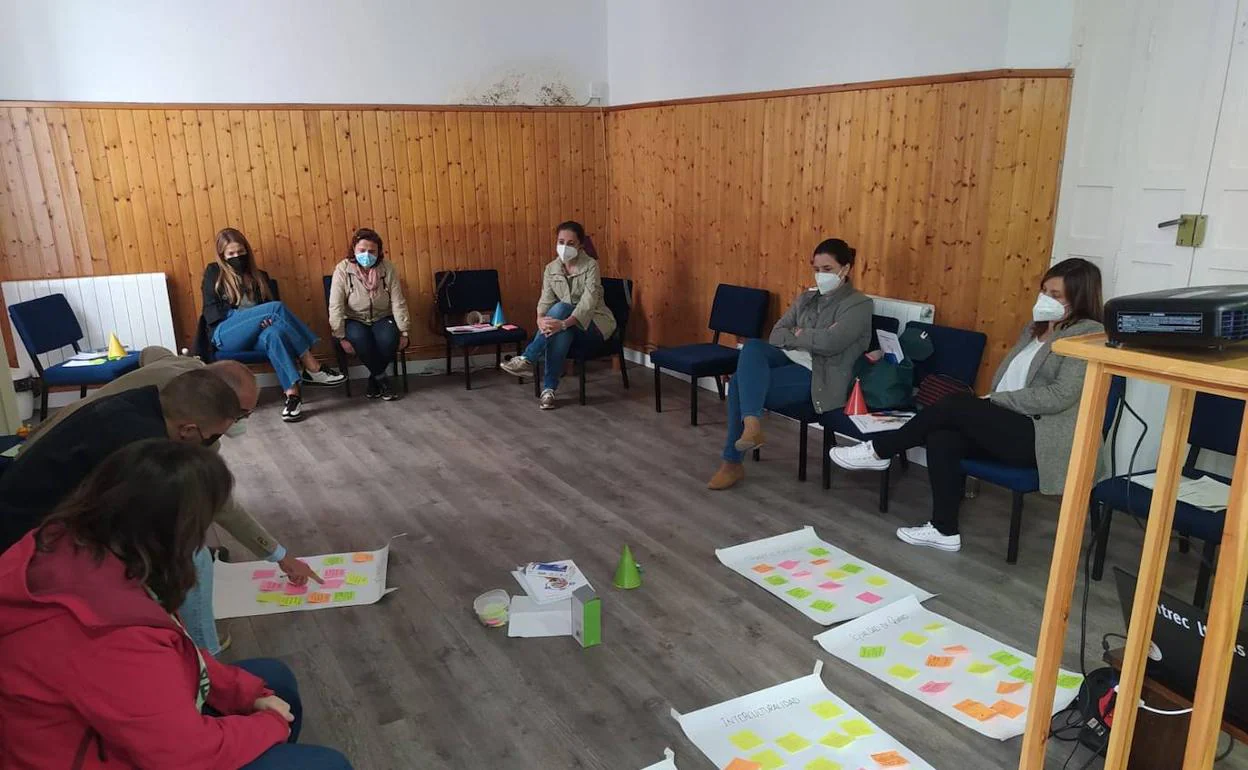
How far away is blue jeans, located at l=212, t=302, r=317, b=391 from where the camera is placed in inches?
220

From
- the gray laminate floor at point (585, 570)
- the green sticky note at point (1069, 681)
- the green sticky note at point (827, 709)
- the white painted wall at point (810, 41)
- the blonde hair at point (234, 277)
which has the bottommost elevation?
the gray laminate floor at point (585, 570)

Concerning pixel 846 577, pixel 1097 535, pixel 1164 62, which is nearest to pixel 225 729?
pixel 846 577

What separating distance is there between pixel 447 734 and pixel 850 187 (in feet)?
11.9

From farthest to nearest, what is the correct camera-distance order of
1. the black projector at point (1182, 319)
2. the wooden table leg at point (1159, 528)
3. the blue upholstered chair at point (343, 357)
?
1. the blue upholstered chair at point (343, 357)
2. the wooden table leg at point (1159, 528)
3. the black projector at point (1182, 319)

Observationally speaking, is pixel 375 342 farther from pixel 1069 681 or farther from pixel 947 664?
pixel 1069 681

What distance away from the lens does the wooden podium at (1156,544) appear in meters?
1.42

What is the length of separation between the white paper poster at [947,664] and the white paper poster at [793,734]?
237 mm

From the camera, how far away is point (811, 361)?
4.41m

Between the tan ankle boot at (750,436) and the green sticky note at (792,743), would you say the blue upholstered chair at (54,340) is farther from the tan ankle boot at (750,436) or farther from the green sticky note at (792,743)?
the green sticky note at (792,743)

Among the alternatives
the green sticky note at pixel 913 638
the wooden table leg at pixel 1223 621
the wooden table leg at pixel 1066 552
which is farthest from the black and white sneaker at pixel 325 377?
the wooden table leg at pixel 1223 621

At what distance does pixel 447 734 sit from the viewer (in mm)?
2414

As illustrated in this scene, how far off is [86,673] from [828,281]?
3683 millimetres

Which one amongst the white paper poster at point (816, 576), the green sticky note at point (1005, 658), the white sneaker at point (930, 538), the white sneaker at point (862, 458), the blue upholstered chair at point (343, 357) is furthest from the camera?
the blue upholstered chair at point (343, 357)

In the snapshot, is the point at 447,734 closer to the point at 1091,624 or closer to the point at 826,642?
the point at 826,642
